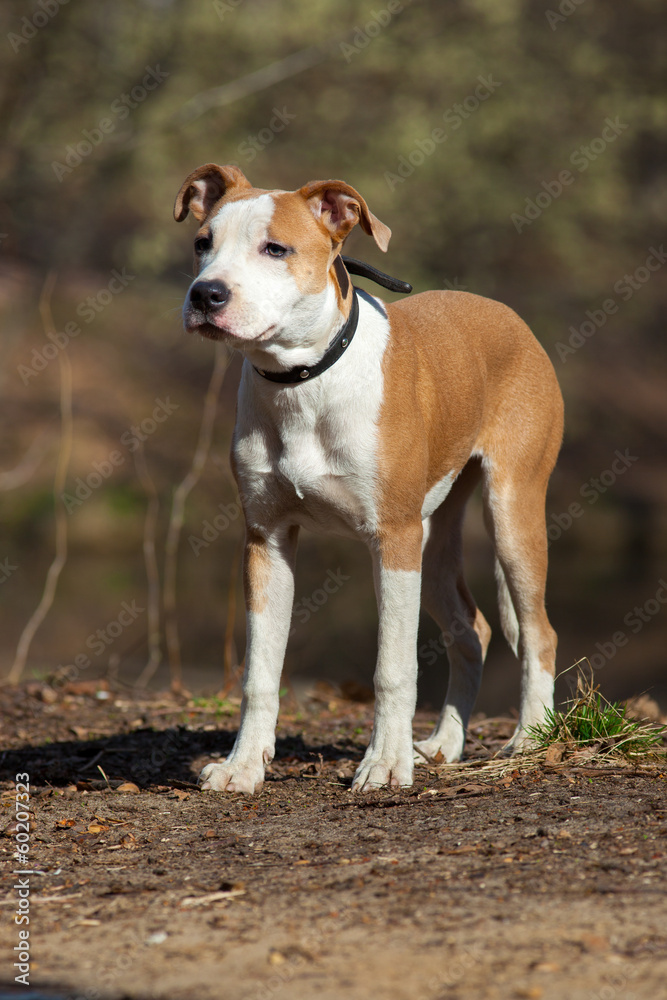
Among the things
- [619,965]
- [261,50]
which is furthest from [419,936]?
[261,50]

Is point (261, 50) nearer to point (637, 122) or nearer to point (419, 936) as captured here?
point (637, 122)

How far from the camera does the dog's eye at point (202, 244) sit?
4.25m

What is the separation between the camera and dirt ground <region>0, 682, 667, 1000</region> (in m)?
2.46

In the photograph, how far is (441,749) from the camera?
515 centimetres

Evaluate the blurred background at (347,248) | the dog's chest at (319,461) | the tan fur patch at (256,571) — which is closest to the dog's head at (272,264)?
the dog's chest at (319,461)

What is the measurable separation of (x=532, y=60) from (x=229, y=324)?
56.1 feet

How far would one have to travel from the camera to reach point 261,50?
582 inches

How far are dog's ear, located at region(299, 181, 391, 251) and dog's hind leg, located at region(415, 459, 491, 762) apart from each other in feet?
5.15

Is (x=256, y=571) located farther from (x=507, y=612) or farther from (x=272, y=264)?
(x=507, y=612)

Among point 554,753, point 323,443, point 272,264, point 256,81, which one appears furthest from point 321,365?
point 256,81

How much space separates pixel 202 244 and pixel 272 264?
35 cm

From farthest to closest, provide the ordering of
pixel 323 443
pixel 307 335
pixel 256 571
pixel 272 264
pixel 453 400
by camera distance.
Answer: pixel 453 400 → pixel 256 571 → pixel 323 443 → pixel 307 335 → pixel 272 264

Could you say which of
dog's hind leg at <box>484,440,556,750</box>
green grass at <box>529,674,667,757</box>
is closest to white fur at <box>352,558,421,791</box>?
green grass at <box>529,674,667,757</box>

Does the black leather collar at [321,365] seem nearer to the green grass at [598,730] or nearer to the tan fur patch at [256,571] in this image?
the tan fur patch at [256,571]
